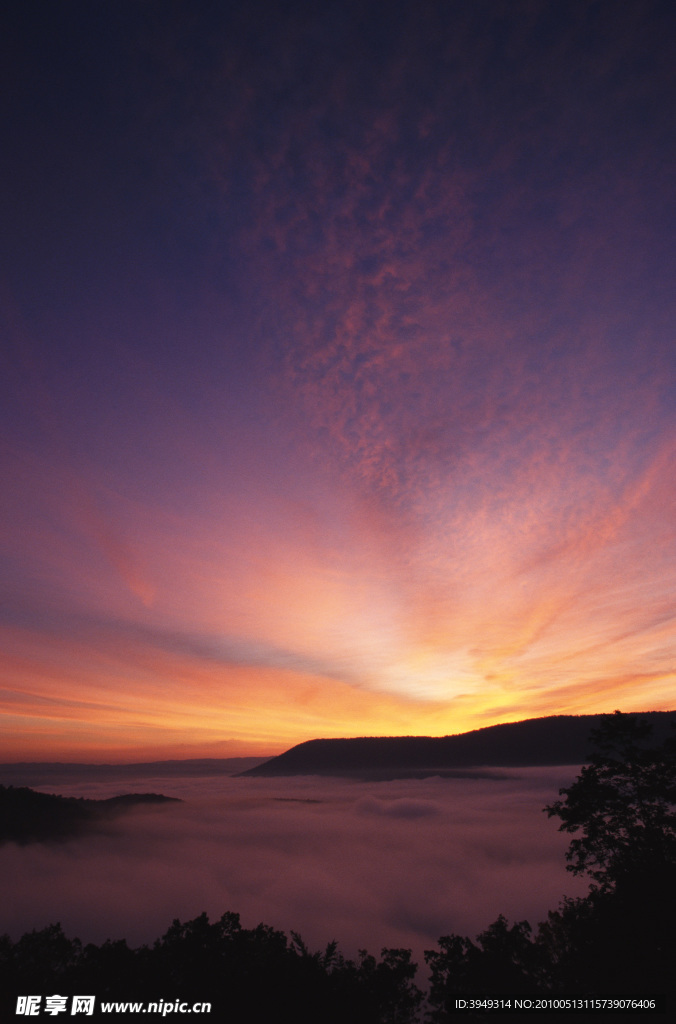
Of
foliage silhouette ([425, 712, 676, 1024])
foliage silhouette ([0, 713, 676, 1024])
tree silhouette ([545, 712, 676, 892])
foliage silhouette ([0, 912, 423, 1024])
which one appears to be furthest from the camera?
foliage silhouette ([0, 912, 423, 1024])

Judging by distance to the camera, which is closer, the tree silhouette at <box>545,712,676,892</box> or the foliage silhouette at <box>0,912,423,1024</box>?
the tree silhouette at <box>545,712,676,892</box>

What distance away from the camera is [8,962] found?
91.2 ft

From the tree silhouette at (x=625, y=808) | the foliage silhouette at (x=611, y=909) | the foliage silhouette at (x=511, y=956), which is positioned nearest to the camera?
the foliage silhouette at (x=611, y=909)

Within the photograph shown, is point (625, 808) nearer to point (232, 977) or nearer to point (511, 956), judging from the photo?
point (511, 956)

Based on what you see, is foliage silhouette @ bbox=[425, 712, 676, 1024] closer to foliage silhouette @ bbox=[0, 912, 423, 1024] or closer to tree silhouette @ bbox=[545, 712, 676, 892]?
tree silhouette @ bbox=[545, 712, 676, 892]

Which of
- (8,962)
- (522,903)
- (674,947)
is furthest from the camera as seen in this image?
(522,903)

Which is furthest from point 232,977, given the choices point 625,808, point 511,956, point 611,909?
point 625,808

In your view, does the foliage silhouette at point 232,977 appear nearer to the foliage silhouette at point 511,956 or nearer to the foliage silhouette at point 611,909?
the foliage silhouette at point 511,956

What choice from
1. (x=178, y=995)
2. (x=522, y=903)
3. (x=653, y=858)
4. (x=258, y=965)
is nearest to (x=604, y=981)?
(x=653, y=858)

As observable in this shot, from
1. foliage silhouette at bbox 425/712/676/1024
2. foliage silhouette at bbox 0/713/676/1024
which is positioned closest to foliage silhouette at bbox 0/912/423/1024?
foliage silhouette at bbox 0/713/676/1024

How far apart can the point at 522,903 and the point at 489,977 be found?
202 m

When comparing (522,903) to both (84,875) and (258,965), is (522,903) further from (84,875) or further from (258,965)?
(258,965)

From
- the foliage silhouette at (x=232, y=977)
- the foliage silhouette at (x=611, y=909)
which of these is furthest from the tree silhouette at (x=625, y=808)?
the foliage silhouette at (x=232, y=977)

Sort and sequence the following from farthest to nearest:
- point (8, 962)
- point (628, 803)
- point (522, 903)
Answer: point (522, 903)
point (8, 962)
point (628, 803)
